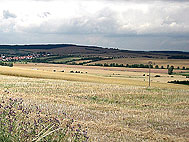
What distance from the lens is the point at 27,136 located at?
7.60 m

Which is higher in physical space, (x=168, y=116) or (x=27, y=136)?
(x=27, y=136)

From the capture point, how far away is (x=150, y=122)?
12906 mm

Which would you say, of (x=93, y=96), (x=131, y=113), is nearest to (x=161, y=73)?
(x=93, y=96)

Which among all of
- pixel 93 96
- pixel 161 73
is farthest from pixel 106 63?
pixel 93 96

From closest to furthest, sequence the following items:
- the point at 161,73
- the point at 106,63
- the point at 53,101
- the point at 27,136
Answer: the point at 27,136
the point at 53,101
the point at 161,73
the point at 106,63

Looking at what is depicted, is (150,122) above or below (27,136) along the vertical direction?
below

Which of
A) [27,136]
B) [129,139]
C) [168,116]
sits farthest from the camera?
[168,116]

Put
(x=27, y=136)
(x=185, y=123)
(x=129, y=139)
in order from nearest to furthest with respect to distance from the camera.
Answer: (x=27, y=136), (x=129, y=139), (x=185, y=123)

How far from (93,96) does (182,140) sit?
1243 centimetres

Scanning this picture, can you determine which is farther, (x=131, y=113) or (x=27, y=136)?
(x=131, y=113)

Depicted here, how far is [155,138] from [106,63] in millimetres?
112612

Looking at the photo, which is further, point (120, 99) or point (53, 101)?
point (120, 99)

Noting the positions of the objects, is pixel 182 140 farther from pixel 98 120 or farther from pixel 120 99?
pixel 120 99

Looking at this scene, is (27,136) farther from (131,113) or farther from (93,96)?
(93,96)
